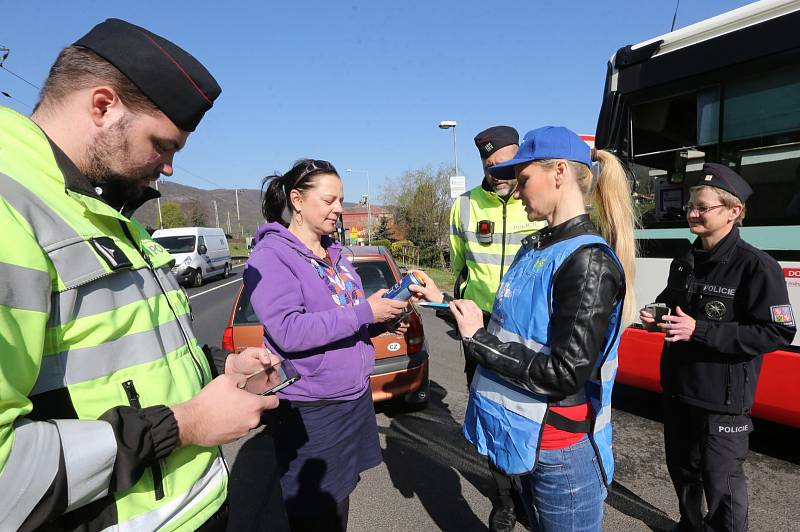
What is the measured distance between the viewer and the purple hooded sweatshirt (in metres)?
1.87

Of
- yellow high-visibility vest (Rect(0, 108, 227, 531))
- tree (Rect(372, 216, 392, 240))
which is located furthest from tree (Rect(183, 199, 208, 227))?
yellow high-visibility vest (Rect(0, 108, 227, 531))

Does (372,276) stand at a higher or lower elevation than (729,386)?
higher

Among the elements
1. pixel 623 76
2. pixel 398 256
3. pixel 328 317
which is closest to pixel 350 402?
pixel 328 317

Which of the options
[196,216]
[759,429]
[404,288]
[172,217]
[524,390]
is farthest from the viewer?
[196,216]

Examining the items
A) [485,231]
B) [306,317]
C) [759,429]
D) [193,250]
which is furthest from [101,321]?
[193,250]

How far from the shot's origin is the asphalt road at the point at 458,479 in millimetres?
2807

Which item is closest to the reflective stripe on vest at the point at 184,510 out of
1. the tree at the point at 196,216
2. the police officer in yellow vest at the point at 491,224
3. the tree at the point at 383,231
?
the police officer in yellow vest at the point at 491,224

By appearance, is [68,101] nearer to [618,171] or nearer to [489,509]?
[618,171]

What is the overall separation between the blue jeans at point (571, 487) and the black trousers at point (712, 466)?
108 cm

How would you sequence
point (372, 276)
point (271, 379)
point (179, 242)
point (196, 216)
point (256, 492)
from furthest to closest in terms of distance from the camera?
point (196, 216) < point (179, 242) < point (372, 276) < point (256, 492) < point (271, 379)

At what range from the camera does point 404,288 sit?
212cm

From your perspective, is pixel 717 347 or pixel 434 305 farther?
pixel 717 347

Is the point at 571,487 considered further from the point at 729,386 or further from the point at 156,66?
the point at 156,66

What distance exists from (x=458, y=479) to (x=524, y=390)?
211 centimetres
